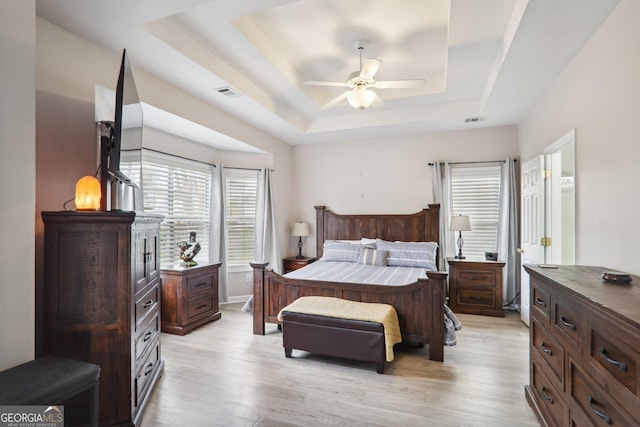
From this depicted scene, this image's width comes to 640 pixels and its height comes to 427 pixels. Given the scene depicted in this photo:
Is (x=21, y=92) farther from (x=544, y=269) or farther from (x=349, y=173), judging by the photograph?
(x=349, y=173)

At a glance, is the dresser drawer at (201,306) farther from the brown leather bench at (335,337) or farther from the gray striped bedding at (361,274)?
the brown leather bench at (335,337)

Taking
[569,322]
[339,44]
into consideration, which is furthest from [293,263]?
[569,322]

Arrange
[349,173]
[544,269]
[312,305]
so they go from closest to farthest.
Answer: [544,269] → [312,305] → [349,173]

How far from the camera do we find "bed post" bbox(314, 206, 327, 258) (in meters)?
5.55

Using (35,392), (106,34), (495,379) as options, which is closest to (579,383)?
(495,379)

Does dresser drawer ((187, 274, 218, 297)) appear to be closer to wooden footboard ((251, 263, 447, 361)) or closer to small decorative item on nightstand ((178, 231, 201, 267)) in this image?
small decorative item on nightstand ((178, 231, 201, 267))

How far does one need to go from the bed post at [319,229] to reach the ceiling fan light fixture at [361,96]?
2678 mm

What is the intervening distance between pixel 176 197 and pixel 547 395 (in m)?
4.45

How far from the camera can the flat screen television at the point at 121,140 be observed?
6.55 ft

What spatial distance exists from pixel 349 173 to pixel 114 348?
14.2 feet

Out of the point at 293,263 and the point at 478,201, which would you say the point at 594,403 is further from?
the point at 293,263

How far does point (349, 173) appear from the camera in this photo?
18.1ft

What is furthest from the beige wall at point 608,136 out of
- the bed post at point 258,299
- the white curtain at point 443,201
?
the bed post at point 258,299

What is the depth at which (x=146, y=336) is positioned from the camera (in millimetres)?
2330
